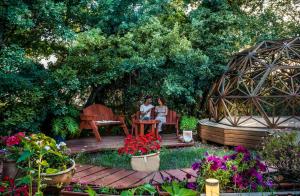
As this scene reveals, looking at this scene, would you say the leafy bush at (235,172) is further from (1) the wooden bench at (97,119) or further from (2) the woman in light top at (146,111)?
(2) the woman in light top at (146,111)

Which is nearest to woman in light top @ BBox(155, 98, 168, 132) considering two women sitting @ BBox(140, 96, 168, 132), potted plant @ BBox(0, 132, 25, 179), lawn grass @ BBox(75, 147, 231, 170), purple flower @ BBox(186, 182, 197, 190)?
two women sitting @ BBox(140, 96, 168, 132)

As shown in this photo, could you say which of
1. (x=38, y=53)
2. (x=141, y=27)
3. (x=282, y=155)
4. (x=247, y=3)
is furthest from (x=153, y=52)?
(x=247, y=3)

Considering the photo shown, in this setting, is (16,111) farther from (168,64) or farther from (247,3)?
(247,3)

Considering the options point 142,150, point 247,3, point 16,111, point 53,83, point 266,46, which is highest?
point 247,3

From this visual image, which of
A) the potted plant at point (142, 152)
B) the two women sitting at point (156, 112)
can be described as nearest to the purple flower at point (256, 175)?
the potted plant at point (142, 152)

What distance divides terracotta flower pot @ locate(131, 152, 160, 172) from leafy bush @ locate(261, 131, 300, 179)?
1940mm

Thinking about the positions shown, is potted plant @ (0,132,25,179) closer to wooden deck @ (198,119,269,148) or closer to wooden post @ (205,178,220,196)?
wooden post @ (205,178,220,196)

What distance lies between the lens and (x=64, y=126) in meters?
8.39

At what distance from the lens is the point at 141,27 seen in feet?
29.0

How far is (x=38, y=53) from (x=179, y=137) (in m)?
5.28

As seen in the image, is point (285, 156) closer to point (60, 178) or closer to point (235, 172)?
point (235, 172)

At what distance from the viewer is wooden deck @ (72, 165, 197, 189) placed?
4.62 metres

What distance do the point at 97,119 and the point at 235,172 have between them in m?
5.85

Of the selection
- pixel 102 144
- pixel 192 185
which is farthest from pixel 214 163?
pixel 102 144
